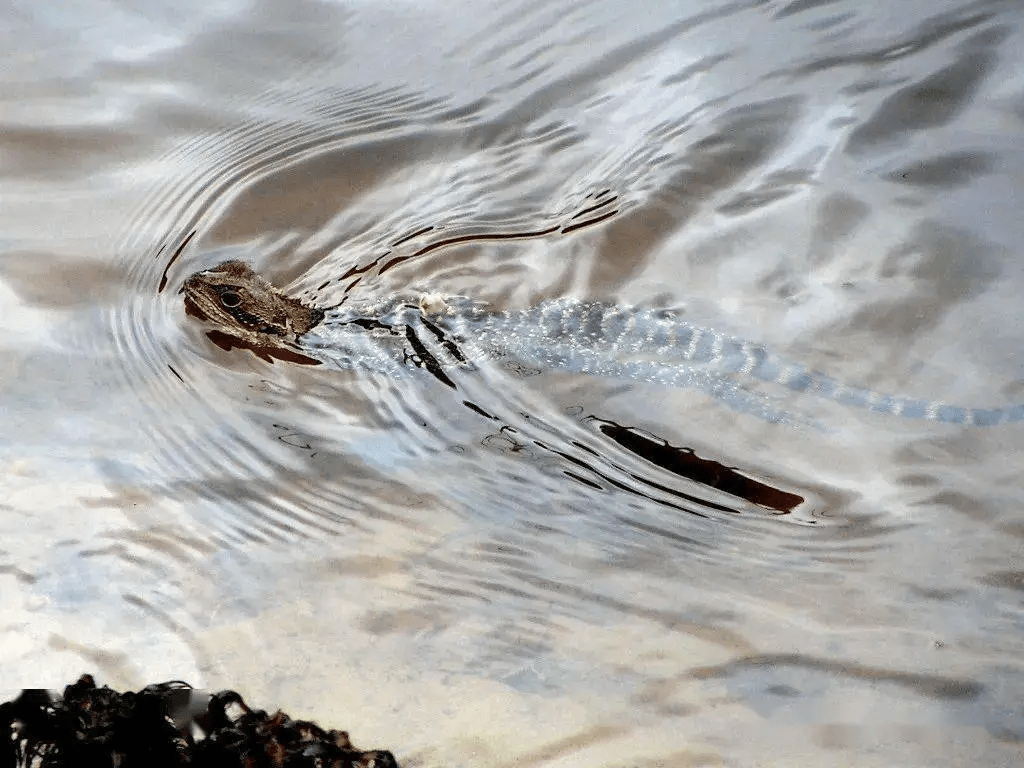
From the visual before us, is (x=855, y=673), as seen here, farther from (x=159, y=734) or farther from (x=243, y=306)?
(x=243, y=306)

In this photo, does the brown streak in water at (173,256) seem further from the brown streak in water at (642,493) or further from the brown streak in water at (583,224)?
the brown streak in water at (642,493)

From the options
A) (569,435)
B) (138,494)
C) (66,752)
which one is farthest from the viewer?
→ (569,435)

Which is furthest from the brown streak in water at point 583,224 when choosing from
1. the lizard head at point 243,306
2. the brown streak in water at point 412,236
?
the lizard head at point 243,306

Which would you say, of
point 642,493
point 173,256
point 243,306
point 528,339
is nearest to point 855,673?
point 642,493

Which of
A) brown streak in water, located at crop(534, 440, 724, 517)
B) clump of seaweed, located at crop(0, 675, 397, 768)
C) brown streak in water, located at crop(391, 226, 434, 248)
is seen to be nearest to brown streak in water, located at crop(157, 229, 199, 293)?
brown streak in water, located at crop(391, 226, 434, 248)

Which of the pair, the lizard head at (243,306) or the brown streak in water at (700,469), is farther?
the lizard head at (243,306)

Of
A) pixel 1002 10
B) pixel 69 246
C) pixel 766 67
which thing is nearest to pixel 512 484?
pixel 69 246

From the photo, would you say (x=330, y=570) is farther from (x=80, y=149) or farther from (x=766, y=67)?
(x=766, y=67)

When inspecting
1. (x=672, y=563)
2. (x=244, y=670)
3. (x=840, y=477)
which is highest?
(x=840, y=477)
